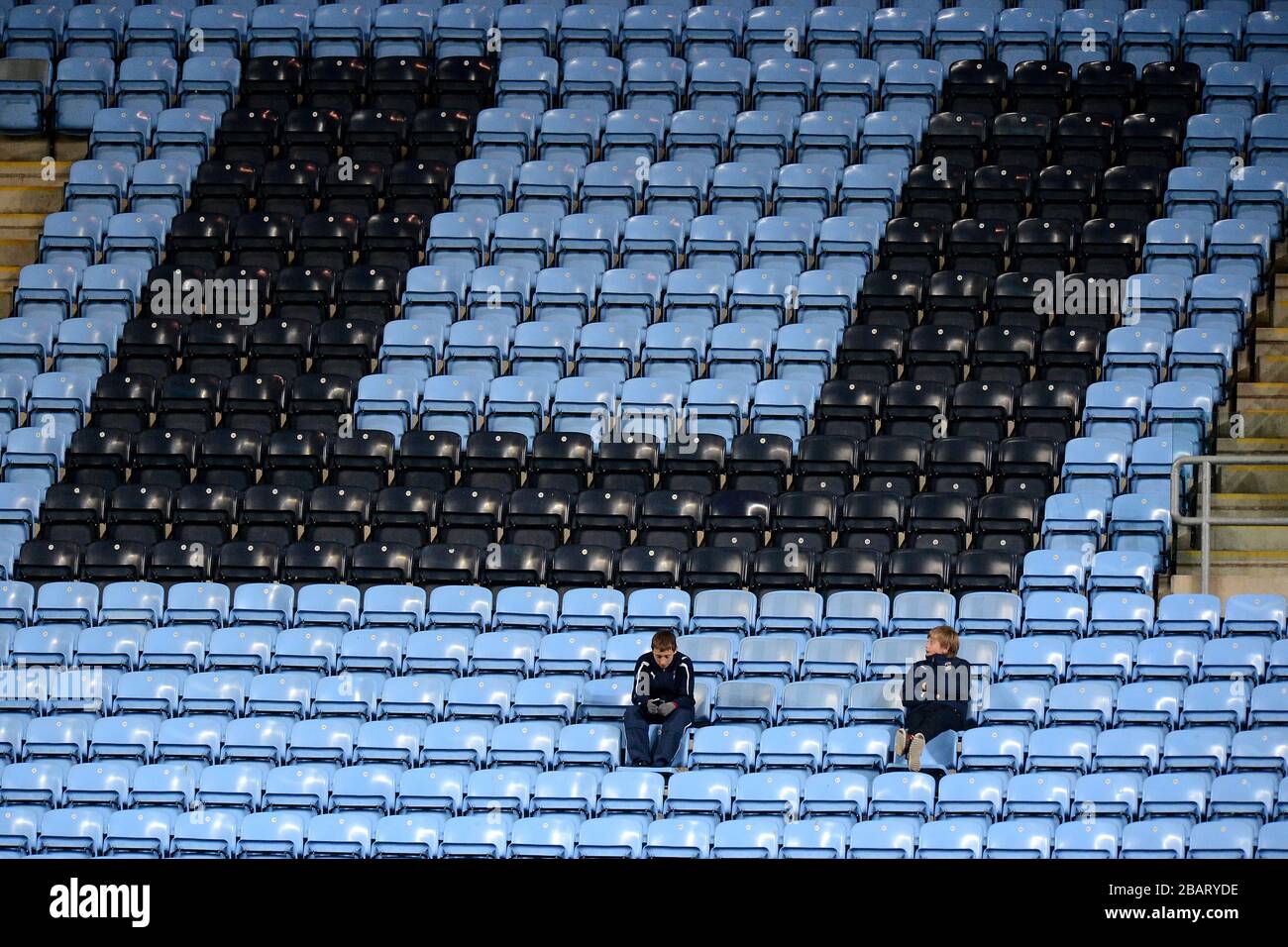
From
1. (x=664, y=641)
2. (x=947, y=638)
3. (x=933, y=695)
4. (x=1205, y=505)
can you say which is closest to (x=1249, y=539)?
(x=1205, y=505)

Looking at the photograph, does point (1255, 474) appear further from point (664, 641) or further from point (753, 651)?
point (664, 641)

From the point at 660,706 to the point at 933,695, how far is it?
4.67 ft

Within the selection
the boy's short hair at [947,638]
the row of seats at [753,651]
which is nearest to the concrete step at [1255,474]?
the row of seats at [753,651]

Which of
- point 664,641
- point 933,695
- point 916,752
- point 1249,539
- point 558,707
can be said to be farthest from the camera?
point 1249,539

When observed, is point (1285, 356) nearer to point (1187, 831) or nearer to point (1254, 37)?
→ point (1254, 37)

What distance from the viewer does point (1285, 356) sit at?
14.7 m

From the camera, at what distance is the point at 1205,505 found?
12.7 meters

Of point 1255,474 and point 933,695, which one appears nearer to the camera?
point 933,695

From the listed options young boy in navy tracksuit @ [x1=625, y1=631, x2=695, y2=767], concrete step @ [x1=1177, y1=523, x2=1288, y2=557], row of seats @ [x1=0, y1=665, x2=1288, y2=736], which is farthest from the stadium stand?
concrete step @ [x1=1177, y1=523, x2=1288, y2=557]

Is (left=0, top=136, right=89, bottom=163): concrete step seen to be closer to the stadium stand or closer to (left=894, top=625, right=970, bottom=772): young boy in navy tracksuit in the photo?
the stadium stand

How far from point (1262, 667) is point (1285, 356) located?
378 centimetres
